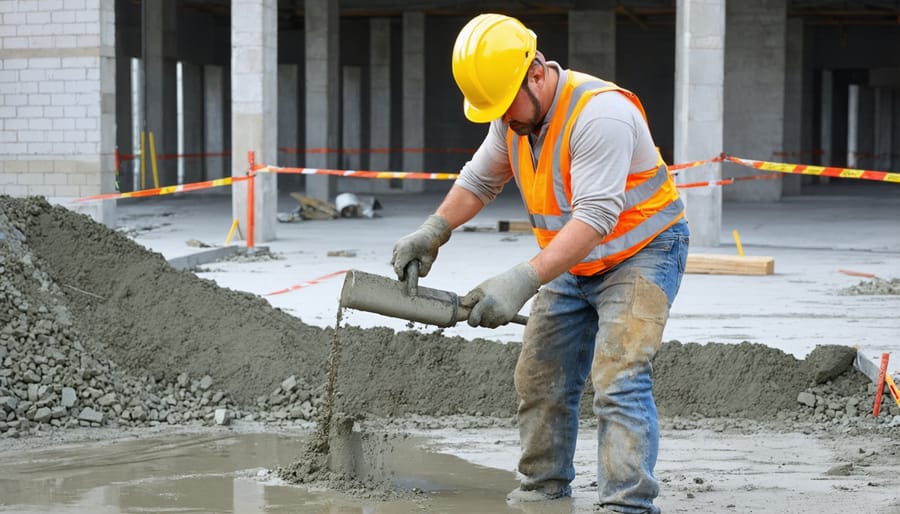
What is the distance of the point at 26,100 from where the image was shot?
16781 millimetres

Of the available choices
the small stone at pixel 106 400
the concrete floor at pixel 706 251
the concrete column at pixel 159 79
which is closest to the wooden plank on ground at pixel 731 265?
the concrete floor at pixel 706 251

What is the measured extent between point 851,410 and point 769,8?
64.1 ft

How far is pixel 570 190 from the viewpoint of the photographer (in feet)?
14.0

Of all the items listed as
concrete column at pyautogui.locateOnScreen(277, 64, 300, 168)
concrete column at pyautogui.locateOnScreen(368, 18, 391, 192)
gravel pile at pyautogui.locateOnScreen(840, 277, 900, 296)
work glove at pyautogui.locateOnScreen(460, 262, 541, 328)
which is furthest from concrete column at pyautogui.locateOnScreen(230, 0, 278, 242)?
concrete column at pyautogui.locateOnScreen(277, 64, 300, 168)

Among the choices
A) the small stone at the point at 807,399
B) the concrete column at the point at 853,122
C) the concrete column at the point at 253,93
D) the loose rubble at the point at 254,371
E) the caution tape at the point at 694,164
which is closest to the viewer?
the loose rubble at the point at 254,371

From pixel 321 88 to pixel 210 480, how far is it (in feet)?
63.0

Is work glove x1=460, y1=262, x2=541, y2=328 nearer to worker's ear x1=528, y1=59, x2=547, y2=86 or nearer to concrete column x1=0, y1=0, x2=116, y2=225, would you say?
worker's ear x1=528, y1=59, x2=547, y2=86

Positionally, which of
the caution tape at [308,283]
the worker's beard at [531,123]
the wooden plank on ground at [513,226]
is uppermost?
the worker's beard at [531,123]

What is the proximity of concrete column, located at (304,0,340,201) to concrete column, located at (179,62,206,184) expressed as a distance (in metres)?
7.13

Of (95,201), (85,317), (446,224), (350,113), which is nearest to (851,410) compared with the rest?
(446,224)

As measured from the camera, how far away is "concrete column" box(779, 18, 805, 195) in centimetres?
2784

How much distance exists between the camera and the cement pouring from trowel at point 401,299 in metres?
4.28

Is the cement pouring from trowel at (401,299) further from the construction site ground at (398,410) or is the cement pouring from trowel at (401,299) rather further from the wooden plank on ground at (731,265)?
the wooden plank on ground at (731,265)

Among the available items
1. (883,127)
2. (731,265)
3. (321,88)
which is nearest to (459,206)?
(731,265)
